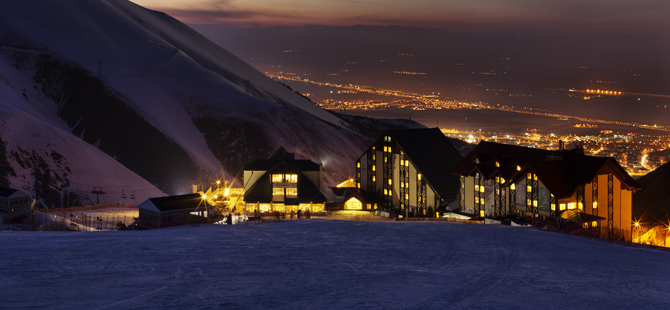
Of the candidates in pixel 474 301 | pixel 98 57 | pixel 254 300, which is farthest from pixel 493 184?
pixel 98 57

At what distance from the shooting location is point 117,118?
94.6 m

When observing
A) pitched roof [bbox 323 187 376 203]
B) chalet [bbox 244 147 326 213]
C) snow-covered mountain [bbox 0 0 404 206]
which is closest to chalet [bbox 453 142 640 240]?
pitched roof [bbox 323 187 376 203]

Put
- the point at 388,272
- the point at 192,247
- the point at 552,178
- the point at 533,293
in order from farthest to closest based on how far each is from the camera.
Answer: the point at 552,178
the point at 192,247
the point at 388,272
the point at 533,293

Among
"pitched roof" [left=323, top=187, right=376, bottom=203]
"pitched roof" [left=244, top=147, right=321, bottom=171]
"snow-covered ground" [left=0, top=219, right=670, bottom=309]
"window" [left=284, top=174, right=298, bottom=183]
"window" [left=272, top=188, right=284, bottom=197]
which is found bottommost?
"snow-covered ground" [left=0, top=219, right=670, bottom=309]

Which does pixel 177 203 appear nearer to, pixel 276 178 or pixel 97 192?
pixel 276 178

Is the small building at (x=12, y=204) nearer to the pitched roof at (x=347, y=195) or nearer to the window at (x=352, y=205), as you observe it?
the pitched roof at (x=347, y=195)

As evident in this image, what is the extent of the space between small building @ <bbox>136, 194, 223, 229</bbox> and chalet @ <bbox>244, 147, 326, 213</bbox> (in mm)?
10228

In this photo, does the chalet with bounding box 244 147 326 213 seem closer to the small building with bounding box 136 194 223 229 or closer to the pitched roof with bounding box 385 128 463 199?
the small building with bounding box 136 194 223 229

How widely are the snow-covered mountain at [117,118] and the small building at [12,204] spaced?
14.5 m

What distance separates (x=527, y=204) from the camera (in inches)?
1901

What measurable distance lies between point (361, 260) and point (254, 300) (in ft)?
28.0

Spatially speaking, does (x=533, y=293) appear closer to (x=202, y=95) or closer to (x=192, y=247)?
(x=192, y=247)

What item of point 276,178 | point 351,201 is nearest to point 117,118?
point 276,178

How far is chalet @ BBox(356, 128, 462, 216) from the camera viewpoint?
60094mm
